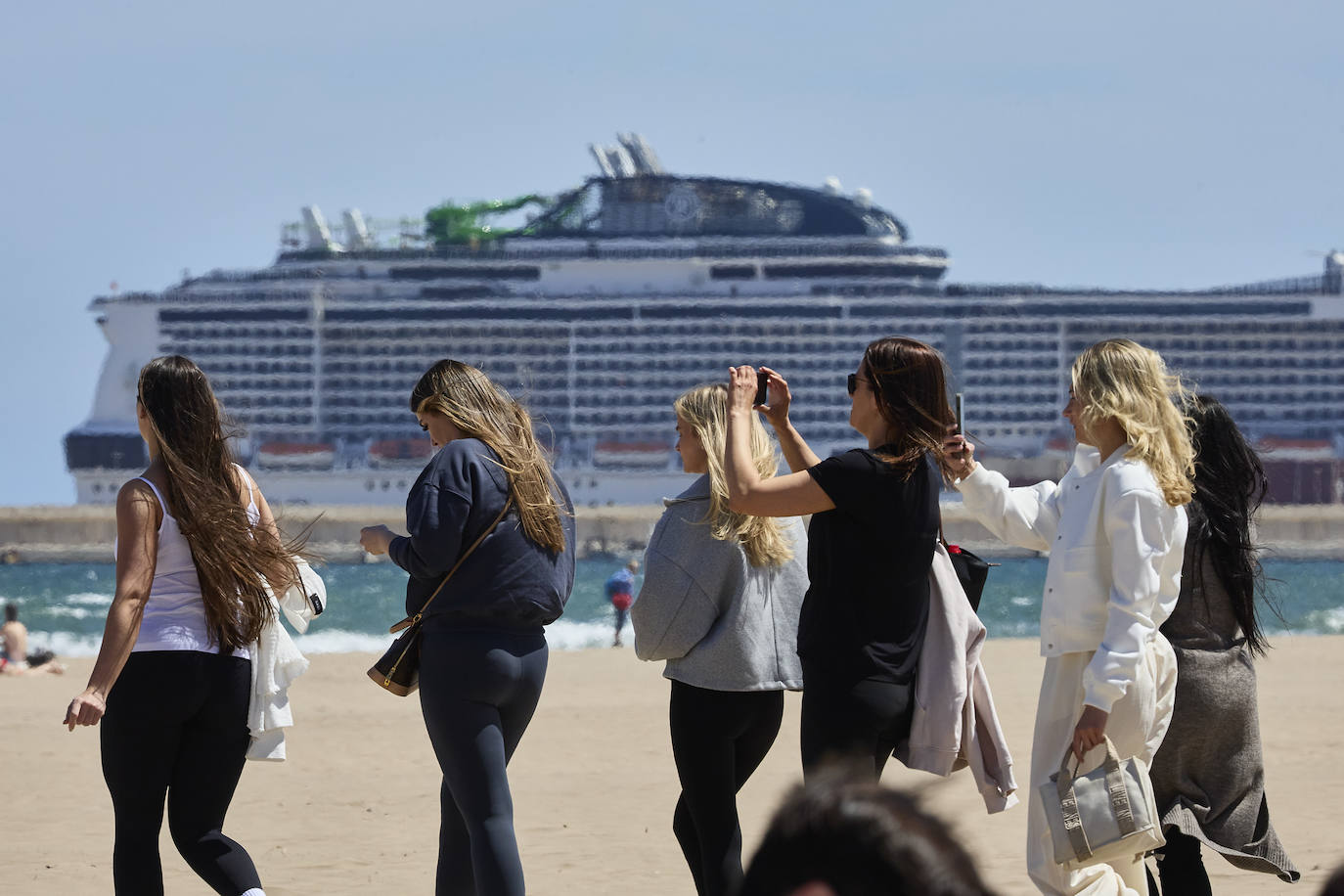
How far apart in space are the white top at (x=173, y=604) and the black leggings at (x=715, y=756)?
928mm

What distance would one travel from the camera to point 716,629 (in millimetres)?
3723

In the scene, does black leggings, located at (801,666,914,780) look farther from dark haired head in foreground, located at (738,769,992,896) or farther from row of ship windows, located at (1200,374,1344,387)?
row of ship windows, located at (1200,374,1344,387)

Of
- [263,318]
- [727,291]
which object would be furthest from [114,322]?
[727,291]

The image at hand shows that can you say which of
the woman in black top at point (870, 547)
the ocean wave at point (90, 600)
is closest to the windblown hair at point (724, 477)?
the woman in black top at point (870, 547)

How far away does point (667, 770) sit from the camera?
761 cm

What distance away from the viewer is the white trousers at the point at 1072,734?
3.28 meters

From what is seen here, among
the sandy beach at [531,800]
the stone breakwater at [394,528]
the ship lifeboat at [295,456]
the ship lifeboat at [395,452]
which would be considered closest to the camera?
the sandy beach at [531,800]

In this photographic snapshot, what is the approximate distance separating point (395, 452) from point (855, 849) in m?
57.1

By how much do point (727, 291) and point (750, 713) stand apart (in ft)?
184

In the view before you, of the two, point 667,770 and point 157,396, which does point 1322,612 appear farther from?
point 157,396

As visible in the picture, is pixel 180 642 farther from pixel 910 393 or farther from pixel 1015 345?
pixel 1015 345

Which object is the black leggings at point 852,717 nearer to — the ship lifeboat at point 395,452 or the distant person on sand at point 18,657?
the distant person on sand at point 18,657

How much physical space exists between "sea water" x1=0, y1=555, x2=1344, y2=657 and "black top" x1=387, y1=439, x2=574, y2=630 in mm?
17713

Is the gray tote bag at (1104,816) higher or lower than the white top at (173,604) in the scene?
lower
